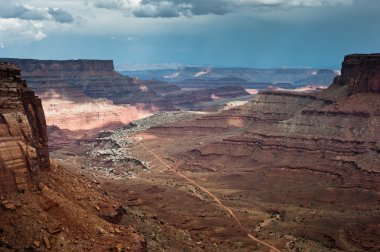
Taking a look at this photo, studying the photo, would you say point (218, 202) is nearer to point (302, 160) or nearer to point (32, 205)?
point (302, 160)

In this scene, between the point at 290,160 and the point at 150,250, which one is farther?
the point at 290,160

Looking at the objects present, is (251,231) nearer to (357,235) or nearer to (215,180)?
(357,235)

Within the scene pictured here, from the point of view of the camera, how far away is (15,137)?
36.2 meters

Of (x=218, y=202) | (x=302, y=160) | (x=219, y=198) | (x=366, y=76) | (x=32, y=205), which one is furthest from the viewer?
(x=366, y=76)

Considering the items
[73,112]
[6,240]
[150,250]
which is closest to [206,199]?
[150,250]

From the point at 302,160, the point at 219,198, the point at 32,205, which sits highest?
the point at 32,205

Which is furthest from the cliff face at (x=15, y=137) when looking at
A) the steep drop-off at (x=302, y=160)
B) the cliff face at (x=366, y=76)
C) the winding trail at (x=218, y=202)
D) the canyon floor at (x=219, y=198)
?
the cliff face at (x=366, y=76)

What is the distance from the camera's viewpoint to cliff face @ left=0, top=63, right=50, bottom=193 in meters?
35.0

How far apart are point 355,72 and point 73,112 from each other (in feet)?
327

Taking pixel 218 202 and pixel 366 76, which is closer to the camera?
pixel 218 202

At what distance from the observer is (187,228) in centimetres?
5691

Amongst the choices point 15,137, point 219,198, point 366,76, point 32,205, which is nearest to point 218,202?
point 219,198

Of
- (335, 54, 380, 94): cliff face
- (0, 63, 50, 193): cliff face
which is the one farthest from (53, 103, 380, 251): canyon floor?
(335, 54, 380, 94): cliff face

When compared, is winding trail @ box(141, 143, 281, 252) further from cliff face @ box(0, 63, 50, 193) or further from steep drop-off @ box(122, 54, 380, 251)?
cliff face @ box(0, 63, 50, 193)
